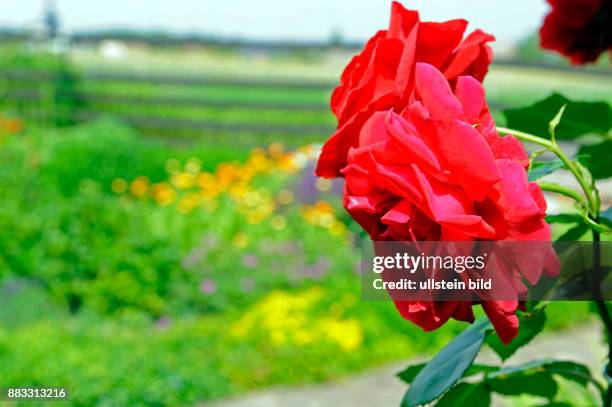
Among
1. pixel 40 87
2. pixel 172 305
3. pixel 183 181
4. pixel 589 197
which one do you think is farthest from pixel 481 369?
pixel 40 87

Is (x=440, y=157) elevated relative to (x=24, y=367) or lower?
elevated

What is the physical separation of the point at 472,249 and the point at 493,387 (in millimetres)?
337

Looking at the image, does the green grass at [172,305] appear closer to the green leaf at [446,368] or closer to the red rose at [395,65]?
the green leaf at [446,368]

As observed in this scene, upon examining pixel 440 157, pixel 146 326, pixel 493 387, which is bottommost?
pixel 146 326

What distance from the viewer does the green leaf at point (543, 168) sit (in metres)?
0.56

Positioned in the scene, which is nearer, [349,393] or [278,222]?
[349,393]

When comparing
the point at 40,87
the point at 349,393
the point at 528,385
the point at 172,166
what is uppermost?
the point at 528,385

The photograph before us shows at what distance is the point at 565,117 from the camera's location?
2.48 feet

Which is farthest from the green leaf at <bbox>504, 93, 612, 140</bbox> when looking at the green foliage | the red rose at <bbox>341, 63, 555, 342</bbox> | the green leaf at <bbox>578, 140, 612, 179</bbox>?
the green foliage

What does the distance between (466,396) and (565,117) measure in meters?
0.25

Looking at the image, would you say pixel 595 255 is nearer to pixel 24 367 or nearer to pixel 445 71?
pixel 445 71

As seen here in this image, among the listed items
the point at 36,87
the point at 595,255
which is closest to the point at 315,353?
the point at 595,255

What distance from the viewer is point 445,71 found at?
1.69 ft

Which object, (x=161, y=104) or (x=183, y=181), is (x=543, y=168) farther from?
(x=161, y=104)
